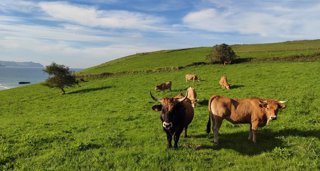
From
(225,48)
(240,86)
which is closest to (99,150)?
(240,86)

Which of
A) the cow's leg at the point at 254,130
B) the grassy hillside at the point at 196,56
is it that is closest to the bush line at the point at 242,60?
the grassy hillside at the point at 196,56

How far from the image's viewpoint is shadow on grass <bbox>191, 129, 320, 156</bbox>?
38.5ft

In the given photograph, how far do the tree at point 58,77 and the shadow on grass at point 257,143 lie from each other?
3287cm

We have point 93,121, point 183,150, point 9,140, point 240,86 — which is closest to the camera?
point 183,150

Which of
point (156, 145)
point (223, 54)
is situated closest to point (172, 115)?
point (156, 145)

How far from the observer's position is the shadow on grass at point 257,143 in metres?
11.8

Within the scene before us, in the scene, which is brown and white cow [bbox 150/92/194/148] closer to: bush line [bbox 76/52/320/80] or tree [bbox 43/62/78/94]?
tree [bbox 43/62/78/94]

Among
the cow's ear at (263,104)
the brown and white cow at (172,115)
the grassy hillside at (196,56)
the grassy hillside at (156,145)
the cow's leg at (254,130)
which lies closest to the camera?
the grassy hillside at (156,145)

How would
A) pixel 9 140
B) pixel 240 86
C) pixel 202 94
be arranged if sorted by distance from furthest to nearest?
pixel 240 86
pixel 202 94
pixel 9 140

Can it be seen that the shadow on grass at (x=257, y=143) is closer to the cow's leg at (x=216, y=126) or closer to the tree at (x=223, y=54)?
the cow's leg at (x=216, y=126)

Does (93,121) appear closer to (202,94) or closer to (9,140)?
(9,140)

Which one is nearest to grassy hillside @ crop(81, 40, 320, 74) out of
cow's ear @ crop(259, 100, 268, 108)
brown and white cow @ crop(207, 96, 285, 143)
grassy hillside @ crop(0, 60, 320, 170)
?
grassy hillside @ crop(0, 60, 320, 170)

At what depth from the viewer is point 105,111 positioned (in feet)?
81.1

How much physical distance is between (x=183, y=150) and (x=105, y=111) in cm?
1386
